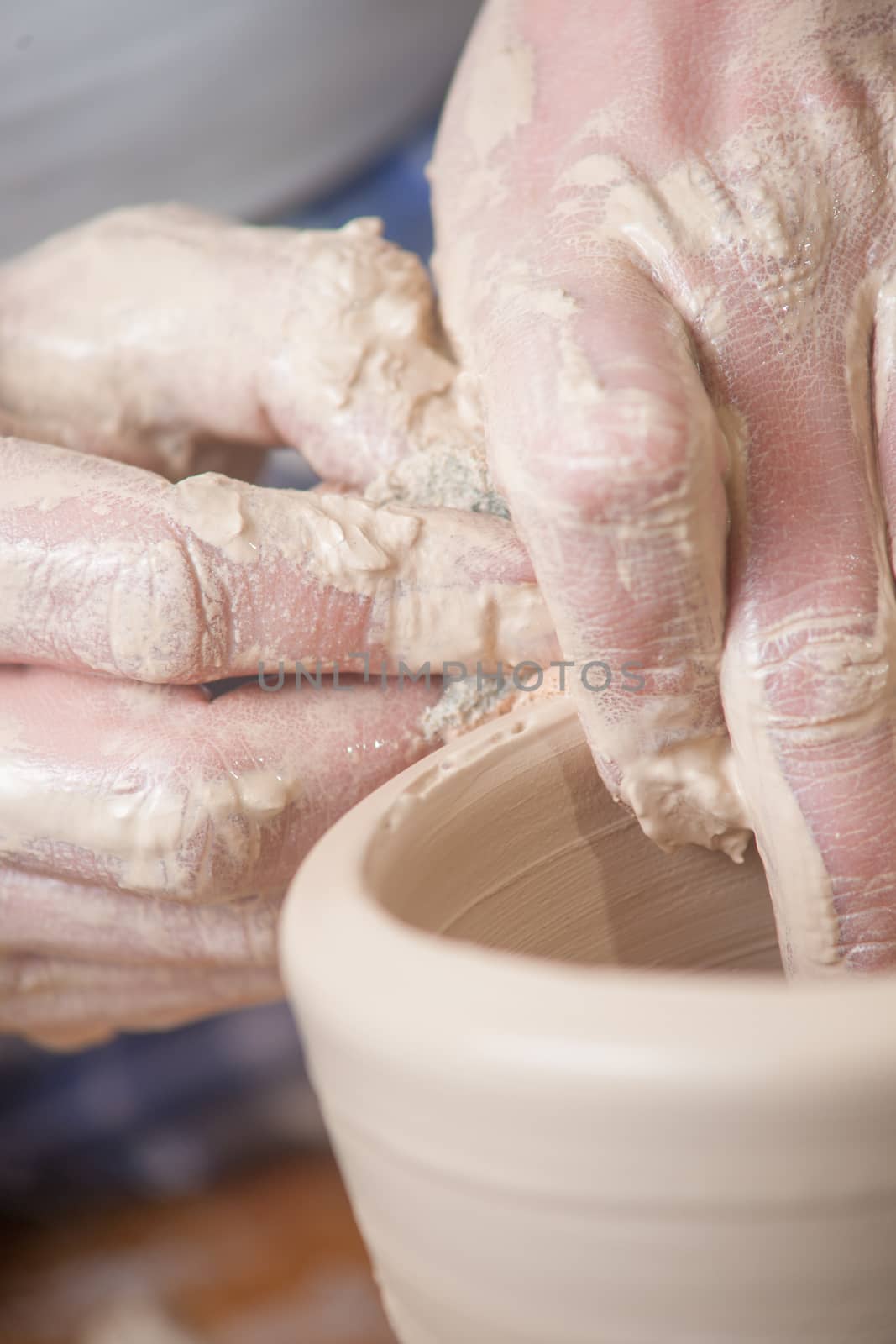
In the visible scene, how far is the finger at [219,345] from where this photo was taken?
0.81 meters

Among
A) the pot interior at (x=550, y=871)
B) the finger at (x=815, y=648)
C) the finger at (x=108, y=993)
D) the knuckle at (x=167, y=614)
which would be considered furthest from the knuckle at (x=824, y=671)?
the finger at (x=108, y=993)

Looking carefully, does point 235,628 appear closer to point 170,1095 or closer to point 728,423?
point 728,423

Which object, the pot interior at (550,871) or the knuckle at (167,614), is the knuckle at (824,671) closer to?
the pot interior at (550,871)

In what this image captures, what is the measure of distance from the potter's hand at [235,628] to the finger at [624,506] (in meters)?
0.12

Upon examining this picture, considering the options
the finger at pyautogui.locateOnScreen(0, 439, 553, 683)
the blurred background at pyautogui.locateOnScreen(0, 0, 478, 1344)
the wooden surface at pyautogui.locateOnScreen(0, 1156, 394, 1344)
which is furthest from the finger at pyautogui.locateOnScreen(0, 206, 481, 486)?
the wooden surface at pyautogui.locateOnScreen(0, 1156, 394, 1344)

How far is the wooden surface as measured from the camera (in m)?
1.26

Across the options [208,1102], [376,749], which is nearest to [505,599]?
[376,749]

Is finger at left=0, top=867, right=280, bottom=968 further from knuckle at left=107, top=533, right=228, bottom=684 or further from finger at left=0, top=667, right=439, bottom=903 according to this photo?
knuckle at left=107, top=533, right=228, bottom=684

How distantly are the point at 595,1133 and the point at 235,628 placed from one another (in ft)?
1.19

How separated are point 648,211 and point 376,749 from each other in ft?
1.05

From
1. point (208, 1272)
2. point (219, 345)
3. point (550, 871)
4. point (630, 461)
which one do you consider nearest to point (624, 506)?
point (630, 461)

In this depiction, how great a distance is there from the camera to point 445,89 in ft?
4.75

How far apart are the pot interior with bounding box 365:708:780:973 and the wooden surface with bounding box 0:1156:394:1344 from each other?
0.75m

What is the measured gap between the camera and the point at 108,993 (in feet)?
3.03
